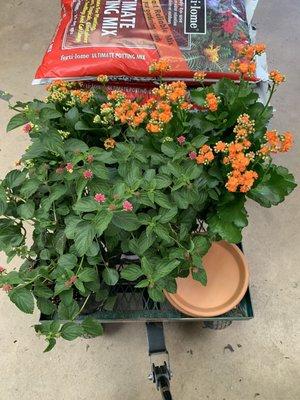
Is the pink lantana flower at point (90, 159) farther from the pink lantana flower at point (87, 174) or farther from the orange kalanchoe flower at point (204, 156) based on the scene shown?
the orange kalanchoe flower at point (204, 156)

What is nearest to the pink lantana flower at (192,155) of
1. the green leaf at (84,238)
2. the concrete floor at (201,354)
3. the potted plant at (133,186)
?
the potted plant at (133,186)

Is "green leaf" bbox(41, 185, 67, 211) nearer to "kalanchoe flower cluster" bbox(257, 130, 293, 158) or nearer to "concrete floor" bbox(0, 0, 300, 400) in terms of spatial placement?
"kalanchoe flower cluster" bbox(257, 130, 293, 158)

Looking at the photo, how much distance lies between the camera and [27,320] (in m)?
1.19

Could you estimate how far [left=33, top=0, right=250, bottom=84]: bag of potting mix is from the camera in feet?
3.20

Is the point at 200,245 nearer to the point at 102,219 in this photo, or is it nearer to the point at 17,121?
the point at 102,219

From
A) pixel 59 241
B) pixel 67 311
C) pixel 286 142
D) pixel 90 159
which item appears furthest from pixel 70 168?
pixel 286 142

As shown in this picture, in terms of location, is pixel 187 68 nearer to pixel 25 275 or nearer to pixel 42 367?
pixel 25 275

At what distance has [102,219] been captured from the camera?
62 cm

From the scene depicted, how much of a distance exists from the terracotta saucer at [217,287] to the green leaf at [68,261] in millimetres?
259

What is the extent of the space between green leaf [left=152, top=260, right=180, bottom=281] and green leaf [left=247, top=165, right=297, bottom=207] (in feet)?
0.62

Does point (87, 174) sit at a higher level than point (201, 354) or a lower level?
higher

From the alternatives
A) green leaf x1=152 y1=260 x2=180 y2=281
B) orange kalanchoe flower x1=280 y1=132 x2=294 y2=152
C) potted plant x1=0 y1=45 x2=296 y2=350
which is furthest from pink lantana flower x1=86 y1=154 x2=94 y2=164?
orange kalanchoe flower x1=280 y1=132 x2=294 y2=152

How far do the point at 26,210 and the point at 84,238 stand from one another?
148 millimetres

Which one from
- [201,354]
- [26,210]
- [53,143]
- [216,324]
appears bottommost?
[201,354]
